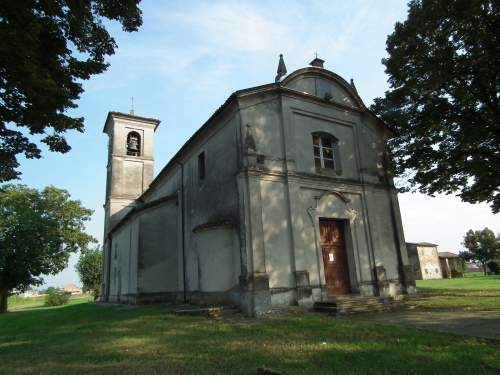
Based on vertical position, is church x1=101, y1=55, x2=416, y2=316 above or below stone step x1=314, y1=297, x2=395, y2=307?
above

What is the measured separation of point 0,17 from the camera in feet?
19.8

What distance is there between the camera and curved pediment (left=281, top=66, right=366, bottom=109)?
1296 cm

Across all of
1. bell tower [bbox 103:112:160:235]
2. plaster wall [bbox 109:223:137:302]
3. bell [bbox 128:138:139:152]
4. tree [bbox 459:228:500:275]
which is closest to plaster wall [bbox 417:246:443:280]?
tree [bbox 459:228:500:275]

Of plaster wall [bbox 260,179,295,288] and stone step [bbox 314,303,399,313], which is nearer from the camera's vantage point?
stone step [bbox 314,303,399,313]

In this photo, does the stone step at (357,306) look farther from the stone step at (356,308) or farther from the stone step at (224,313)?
the stone step at (224,313)

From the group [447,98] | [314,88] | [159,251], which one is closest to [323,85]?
[314,88]

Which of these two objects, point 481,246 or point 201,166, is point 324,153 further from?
point 481,246

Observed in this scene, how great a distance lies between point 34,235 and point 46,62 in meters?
24.8

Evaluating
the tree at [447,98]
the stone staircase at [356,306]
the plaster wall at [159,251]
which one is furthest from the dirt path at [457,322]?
the plaster wall at [159,251]

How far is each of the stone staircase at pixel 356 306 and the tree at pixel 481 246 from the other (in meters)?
46.9

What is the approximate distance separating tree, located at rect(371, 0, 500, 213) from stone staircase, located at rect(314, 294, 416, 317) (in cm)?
557

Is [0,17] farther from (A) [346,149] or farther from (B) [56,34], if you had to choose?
(A) [346,149]

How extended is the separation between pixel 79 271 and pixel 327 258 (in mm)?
38034

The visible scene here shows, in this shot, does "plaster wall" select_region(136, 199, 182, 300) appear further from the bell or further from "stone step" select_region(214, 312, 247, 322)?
the bell
